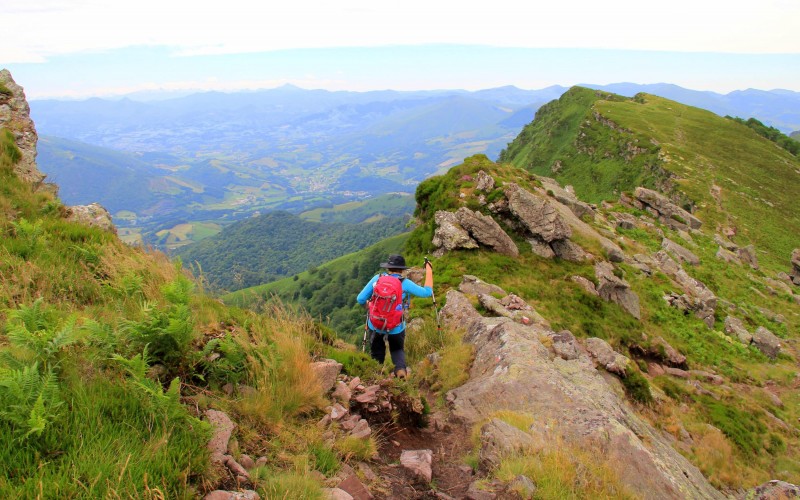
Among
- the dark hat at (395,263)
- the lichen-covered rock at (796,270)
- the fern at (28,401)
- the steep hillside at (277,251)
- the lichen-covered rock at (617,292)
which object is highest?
the fern at (28,401)

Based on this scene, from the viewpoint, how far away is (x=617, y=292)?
19656mm

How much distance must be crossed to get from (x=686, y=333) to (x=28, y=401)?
2516 cm

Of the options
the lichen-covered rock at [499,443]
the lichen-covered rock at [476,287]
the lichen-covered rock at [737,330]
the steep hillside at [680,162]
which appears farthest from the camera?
the steep hillside at [680,162]

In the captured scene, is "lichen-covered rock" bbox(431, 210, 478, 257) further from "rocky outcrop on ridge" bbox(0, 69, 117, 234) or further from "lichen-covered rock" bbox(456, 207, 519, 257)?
"rocky outcrop on ridge" bbox(0, 69, 117, 234)

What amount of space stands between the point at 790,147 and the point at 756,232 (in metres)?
65.0

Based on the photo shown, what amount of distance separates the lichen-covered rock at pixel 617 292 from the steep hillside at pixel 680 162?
141ft

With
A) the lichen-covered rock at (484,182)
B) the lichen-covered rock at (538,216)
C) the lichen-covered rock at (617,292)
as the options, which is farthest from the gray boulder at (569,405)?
the lichen-covered rock at (484,182)

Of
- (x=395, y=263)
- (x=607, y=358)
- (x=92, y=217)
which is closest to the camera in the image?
(x=395, y=263)

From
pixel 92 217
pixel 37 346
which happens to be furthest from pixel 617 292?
pixel 92 217

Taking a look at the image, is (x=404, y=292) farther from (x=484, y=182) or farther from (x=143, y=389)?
(x=484, y=182)

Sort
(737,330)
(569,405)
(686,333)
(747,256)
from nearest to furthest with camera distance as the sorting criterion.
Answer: (569,405) → (686,333) → (737,330) → (747,256)

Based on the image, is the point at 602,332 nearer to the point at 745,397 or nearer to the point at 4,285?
the point at 745,397

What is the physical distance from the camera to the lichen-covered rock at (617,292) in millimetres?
19297

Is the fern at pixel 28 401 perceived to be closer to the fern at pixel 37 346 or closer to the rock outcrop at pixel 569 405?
the fern at pixel 37 346
